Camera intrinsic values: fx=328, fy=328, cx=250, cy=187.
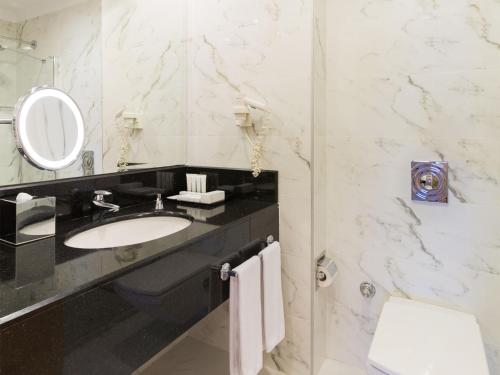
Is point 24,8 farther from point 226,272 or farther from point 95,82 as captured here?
point 226,272

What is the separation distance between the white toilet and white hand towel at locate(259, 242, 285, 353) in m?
0.41

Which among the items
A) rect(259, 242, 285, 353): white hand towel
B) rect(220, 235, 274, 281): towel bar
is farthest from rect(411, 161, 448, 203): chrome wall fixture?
rect(220, 235, 274, 281): towel bar

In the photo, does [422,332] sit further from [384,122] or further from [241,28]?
[241,28]

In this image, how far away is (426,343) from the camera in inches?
46.4

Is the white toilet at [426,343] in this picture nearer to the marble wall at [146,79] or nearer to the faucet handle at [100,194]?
the faucet handle at [100,194]

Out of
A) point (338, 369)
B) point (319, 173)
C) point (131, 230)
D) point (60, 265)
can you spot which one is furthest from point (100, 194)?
point (338, 369)

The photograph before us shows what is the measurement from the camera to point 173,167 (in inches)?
70.9

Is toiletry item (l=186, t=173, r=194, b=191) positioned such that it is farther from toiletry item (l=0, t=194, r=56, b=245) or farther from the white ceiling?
the white ceiling

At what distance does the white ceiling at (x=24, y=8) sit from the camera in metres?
1.09

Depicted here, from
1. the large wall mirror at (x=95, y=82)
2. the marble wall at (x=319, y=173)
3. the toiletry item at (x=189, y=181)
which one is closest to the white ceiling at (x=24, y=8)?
the large wall mirror at (x=95, y=82)

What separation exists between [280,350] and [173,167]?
3.68ft

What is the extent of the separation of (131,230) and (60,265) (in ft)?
1.74

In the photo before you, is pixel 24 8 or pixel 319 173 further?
pixel 319 173

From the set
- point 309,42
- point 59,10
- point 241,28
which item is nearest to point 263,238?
point 309,42
